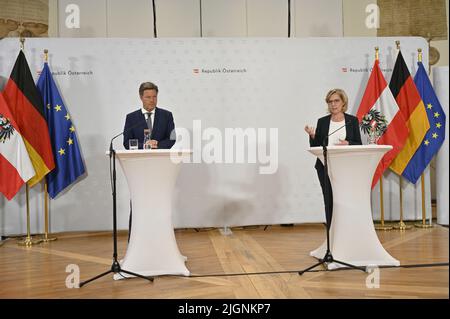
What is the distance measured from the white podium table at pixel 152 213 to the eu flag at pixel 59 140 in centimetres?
258

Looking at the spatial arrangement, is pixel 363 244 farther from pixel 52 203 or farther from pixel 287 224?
pixel 52 203

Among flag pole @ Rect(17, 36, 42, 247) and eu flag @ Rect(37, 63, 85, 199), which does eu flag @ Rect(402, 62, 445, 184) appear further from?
flag pole @ Rect(17, 36, 42, 247)

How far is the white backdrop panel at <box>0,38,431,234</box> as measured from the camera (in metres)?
6.25

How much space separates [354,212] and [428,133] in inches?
116

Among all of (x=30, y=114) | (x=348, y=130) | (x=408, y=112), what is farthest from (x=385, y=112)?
(x=30, y=114)

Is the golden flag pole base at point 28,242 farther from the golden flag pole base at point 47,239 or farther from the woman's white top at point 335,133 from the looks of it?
the woman's white top at point 335,133

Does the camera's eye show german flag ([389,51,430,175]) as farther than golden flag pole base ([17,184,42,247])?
Yes

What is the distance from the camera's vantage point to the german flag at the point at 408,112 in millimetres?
6316

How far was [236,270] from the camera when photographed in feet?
13.2

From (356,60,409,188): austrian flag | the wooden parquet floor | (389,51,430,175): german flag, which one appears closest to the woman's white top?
the wooden parquet floor

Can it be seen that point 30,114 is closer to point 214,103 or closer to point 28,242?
point 28,242

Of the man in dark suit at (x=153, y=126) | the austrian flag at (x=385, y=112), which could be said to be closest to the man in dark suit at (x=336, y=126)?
the man in dark suit at (x=153, y=126)

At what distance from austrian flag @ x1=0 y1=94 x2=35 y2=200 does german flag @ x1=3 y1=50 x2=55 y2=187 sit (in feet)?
0.35
